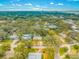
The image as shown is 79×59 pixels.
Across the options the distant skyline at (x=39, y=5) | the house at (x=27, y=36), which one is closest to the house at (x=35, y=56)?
the house at (x=27, y=36)

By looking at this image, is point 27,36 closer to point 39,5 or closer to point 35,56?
point 35,56

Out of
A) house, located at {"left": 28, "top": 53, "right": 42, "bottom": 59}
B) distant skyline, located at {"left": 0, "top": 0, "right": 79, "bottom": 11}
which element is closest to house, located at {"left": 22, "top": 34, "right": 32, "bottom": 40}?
house, located at {"left": 28, "top": 53, "right": 42, "bottom": 59}

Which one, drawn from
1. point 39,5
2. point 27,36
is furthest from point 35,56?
point 39,5

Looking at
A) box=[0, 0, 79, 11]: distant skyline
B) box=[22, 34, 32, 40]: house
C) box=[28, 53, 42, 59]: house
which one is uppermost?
box=[0, 0, 79, 11]: distant skyline

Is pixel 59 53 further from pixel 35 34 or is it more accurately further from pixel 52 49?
pixel 35 34

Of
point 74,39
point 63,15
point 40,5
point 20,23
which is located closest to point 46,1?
point 40,5

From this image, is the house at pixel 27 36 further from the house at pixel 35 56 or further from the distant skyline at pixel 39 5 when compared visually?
the distant skyline at pixel 39 5

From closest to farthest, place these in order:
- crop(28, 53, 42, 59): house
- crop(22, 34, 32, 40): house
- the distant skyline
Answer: crop(28, 53, 42, 59): house
crop(22, 34, 32, 40): house
the distant skyline

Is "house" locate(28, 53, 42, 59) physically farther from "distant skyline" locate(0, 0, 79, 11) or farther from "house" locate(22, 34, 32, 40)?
"distant skyline" locate(0, 0, 79, 11)

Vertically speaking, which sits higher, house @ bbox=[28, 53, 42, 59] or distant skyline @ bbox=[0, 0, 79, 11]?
distant skyline @ bbox=[0, 0, 79, 11]
